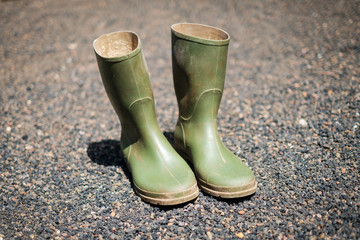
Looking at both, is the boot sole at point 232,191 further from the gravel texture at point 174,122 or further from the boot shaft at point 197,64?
the boot shaft at point 197,64

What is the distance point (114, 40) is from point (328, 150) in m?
1.56

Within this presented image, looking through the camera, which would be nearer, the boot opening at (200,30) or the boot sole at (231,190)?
the boot sole at (231,190)

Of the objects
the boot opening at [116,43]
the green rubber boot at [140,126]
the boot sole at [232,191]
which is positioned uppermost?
the boot opening at [116,43]

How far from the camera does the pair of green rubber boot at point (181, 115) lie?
5.57ft

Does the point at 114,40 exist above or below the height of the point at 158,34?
above

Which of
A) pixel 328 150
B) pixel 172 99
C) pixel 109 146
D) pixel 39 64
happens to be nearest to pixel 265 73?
pixel 172 99

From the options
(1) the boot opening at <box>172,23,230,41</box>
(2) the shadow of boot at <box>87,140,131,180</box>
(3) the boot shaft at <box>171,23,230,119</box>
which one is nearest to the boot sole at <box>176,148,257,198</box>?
(3) the boot shaft at <box>171,23,230,119</box>

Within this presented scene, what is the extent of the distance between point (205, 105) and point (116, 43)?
64 centimetres

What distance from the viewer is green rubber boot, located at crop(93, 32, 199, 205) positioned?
1678 mm

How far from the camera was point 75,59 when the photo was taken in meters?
3.98

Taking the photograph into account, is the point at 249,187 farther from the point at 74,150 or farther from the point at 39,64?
the point at 39,64

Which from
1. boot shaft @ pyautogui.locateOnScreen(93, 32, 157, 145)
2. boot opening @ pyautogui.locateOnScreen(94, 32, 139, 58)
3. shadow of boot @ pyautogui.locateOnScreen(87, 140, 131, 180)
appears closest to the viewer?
boot shaft @ pyautogui.locateOnScreen(93, 32, 157, 145)

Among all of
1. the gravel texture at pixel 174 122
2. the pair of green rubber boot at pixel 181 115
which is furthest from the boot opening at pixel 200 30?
the gravel texture at pixel 174 122

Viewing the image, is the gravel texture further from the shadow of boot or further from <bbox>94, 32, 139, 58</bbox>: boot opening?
<bbox>94, 32, 139, 58</bbox>: boot opening
